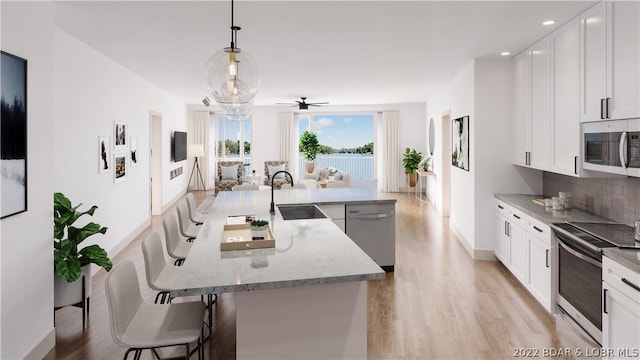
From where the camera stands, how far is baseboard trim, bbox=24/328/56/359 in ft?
8.27

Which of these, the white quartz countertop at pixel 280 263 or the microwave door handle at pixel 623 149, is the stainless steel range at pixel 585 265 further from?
the white quartz countertop at pixel 280 263

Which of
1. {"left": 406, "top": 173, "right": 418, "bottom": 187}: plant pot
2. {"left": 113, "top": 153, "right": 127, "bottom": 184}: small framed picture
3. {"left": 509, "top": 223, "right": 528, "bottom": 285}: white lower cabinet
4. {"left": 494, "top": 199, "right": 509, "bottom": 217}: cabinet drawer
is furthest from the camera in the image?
{"left": 406, "top": 173, "right": 418, "bottom": 187}: plant pot

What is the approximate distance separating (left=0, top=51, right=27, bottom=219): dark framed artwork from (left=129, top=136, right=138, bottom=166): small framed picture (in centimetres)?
377

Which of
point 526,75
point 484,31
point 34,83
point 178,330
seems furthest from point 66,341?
point 526,75

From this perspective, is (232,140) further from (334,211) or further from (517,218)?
(517,218)

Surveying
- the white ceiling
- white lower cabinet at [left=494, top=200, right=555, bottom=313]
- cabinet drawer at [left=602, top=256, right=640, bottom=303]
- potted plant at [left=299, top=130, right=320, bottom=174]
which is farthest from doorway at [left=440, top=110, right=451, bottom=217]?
cabinet drawer at [left=602, top=256, right=640, bottom=303]

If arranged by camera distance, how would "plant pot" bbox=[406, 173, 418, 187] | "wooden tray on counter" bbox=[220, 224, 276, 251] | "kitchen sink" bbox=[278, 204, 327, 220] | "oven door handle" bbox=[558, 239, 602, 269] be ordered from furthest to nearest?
"plant pot" bbox=[406, 173, 418, 187] → "kitchen sink" bbox=[278, 204, 327, 220] → "oven door handle" bbox=[558, 239, 602, 269] → "wooden tray on counter" bbox=[220, 224, 276, 251]

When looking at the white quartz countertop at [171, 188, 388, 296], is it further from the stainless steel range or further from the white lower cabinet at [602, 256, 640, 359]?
the stainless steel range

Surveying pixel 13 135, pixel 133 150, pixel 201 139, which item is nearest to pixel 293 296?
pixel 13 135

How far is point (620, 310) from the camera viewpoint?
7.05 feet

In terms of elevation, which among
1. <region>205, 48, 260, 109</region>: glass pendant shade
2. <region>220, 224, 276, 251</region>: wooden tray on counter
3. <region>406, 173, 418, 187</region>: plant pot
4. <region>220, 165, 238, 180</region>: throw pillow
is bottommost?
<region>220, 224, 276, 251</region>: wooden tray on counter

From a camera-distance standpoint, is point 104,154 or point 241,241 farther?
point 104,154

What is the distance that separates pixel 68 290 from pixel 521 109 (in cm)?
496

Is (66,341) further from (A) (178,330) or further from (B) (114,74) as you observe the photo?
(B) (114,74)
